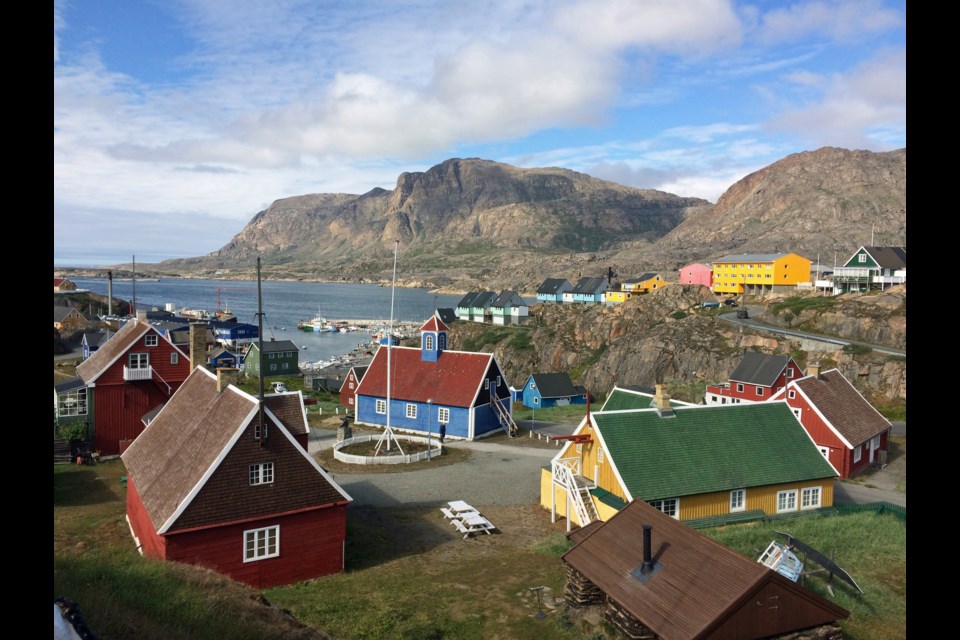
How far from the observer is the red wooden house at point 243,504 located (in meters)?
18.9

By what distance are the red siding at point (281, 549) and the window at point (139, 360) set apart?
61.5ft

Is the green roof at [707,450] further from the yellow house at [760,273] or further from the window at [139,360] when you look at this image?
the yellow house at [760,273]

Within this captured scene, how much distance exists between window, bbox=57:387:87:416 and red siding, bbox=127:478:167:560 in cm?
1190

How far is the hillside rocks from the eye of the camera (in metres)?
52.7

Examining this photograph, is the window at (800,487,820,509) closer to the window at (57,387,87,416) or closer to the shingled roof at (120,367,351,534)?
the shingled roof at (120,367,351,534)

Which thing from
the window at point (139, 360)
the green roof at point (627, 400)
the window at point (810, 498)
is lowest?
the window at point (810, 498)

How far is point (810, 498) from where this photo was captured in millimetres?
26688

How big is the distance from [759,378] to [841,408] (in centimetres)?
1200

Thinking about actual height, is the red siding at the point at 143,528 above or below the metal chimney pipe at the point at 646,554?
below

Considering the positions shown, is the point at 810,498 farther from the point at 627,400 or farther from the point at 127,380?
the point at 127,380

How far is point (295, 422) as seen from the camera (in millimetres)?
25266

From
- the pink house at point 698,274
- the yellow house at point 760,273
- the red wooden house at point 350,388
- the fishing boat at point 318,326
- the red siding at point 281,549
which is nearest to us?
the red siding at point 281,549

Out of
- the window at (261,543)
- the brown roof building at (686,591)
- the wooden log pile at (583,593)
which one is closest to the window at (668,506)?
the brown roof building at (686,591)
